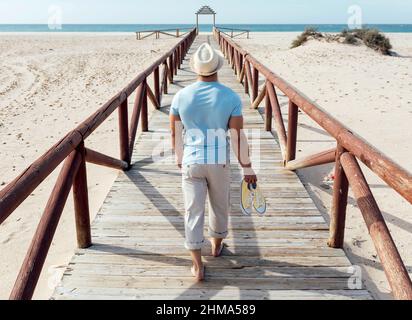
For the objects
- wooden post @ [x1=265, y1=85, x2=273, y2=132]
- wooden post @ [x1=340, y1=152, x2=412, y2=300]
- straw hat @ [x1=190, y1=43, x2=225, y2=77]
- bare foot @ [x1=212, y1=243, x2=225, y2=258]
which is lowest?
bare foot @ [x1=212, y1=243, x2=225, y2=258]

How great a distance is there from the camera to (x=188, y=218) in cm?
311

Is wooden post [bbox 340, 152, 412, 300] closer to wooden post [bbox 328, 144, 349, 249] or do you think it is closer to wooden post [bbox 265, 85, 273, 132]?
wooden post [bbox 328, 144, 349, 249]

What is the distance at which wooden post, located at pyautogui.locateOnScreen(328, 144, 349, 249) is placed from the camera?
3455mm

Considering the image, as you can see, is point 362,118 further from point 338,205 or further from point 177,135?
point 177,135

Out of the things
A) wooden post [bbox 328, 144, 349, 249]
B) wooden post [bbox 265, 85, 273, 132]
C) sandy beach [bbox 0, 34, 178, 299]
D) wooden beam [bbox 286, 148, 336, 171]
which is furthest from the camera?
wooden post [bbox 265, 85, 273, 132]

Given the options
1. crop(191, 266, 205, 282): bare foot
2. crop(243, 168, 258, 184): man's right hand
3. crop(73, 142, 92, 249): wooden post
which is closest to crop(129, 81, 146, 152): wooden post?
crop(73, 142, 92, 249): wooden post

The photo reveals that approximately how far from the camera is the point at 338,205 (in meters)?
3.55

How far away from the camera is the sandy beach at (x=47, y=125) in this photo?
4.28m

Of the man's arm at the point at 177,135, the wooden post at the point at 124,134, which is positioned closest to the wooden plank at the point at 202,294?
the man's arm at the point at 177,135

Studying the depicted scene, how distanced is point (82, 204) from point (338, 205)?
1.95 metres

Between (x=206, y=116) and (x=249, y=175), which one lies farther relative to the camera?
(x=249, y=175)

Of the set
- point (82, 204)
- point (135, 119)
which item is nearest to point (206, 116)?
point (82, 204)

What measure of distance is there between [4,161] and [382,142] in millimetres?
6049
